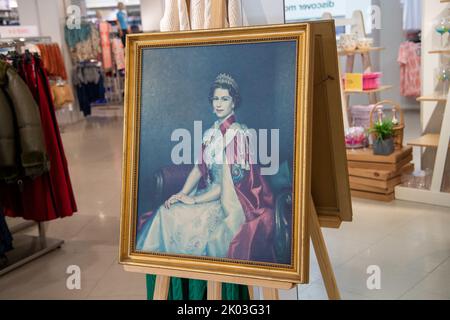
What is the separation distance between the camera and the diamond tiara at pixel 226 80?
5.56 feet

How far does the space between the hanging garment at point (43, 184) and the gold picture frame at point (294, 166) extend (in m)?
1.95

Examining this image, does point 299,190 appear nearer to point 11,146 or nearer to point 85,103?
point 11,146

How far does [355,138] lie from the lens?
4.71 m

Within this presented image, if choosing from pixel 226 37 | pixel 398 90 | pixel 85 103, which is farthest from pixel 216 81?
pixel 85 103

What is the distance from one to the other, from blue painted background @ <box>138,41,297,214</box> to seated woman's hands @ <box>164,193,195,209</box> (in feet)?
0.24

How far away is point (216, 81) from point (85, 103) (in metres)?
8.95

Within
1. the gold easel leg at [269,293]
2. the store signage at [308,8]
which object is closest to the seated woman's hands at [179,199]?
the gold easel leg at [269,293]

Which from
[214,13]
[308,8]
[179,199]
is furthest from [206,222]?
[308,8]

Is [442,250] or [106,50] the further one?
[106,50]

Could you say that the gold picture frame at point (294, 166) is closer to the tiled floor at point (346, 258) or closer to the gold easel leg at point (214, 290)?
the gold easel leg at point (214, 290)

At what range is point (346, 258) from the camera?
3.39 meters

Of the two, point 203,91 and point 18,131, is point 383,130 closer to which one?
point 18,131
